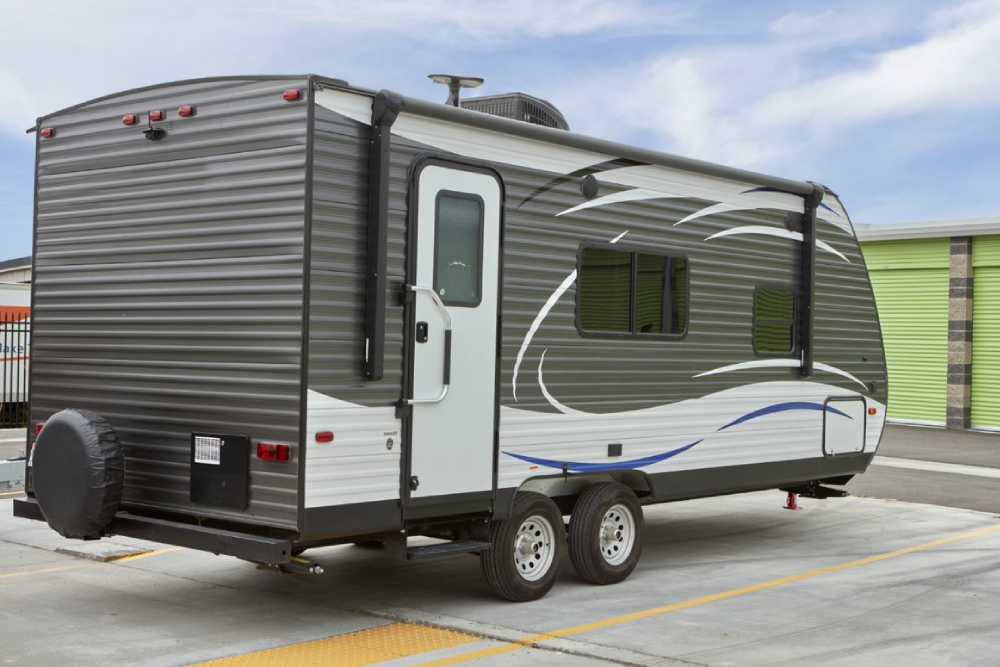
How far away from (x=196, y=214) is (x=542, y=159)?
94.5 inches

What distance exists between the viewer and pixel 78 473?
23.6ft

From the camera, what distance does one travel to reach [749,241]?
10.0 metres

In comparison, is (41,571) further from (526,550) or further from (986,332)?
(986,332)

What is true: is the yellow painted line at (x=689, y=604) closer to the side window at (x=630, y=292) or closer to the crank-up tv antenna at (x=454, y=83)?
the side window at (x=630, y=292)

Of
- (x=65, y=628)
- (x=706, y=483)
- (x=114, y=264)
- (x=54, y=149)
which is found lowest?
(x=65, y=628)

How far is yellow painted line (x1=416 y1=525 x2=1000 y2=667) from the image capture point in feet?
22.2

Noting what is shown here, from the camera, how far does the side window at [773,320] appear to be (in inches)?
398

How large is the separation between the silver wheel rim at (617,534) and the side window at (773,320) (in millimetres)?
2094

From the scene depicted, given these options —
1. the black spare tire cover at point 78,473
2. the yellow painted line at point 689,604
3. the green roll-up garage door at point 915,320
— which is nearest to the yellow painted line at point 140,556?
the black spare tire cover at point 78,473

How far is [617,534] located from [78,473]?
3799 mm

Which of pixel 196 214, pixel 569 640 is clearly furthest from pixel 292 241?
pixel 569 640

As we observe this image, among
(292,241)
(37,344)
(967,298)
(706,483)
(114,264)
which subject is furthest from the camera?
(967,298)

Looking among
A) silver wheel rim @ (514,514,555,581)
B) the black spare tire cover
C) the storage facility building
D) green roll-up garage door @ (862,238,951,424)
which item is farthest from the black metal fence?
green roll-up garage door @ (862,238,951,424)

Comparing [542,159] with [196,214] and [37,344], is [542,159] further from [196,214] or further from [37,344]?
[37,344]
